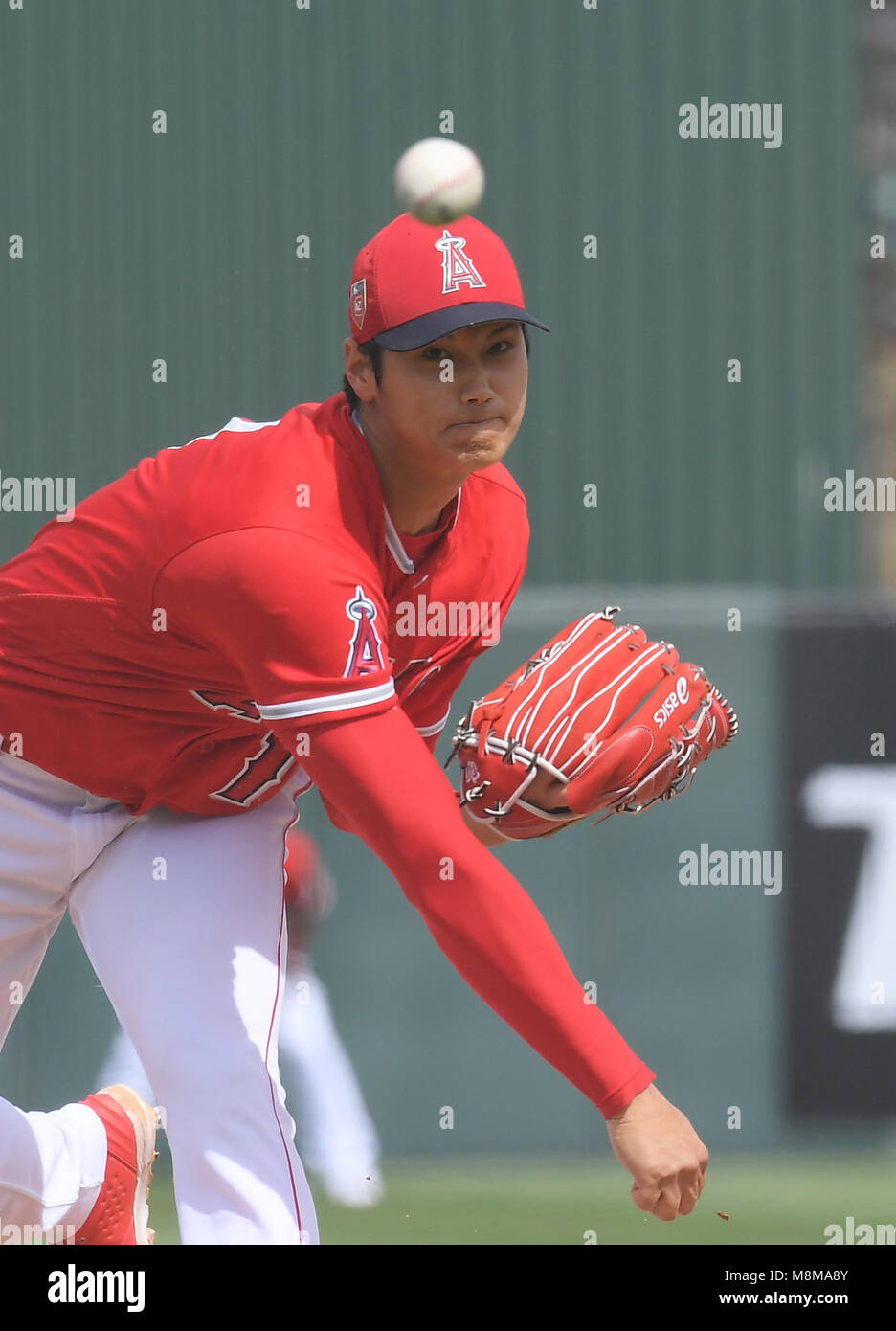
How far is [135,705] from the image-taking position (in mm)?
2801

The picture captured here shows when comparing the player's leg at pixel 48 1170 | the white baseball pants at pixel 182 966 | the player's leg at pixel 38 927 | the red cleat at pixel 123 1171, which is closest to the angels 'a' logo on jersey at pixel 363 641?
the white baseball pants at pixel 182 966

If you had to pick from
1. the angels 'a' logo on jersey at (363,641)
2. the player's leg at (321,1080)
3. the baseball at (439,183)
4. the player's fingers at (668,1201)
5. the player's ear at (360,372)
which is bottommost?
the player's leg at (321,1080)

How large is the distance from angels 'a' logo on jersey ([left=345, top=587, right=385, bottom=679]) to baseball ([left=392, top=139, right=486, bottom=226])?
516 millimetres

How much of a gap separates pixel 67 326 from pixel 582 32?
192cm

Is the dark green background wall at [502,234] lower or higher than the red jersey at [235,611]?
higher

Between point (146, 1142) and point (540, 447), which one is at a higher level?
point (540, 447)

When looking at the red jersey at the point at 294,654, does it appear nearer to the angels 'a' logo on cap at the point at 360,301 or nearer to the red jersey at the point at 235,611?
the red jersey at the point at 235,611

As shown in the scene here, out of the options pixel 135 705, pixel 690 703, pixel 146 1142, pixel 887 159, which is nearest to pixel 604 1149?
pixel 146 1142

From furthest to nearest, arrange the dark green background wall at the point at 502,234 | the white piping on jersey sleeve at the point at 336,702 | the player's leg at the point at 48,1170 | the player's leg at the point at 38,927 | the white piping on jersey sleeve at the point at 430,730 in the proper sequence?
1. the dark green background wall at the point at 502,234
2. the white piping on jersey sleeve at the point at 430,730
3. the player's leg at the point at 48,1170
4. the player's leg at the point at 38,927
5. the white piping on jersey sleeve at the point at 336,702

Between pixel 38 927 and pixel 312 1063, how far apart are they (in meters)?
2.40

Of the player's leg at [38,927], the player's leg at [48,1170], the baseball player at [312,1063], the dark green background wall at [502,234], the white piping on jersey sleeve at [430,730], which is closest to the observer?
the player's leg at [38,927]

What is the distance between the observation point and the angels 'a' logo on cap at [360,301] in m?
2.65
